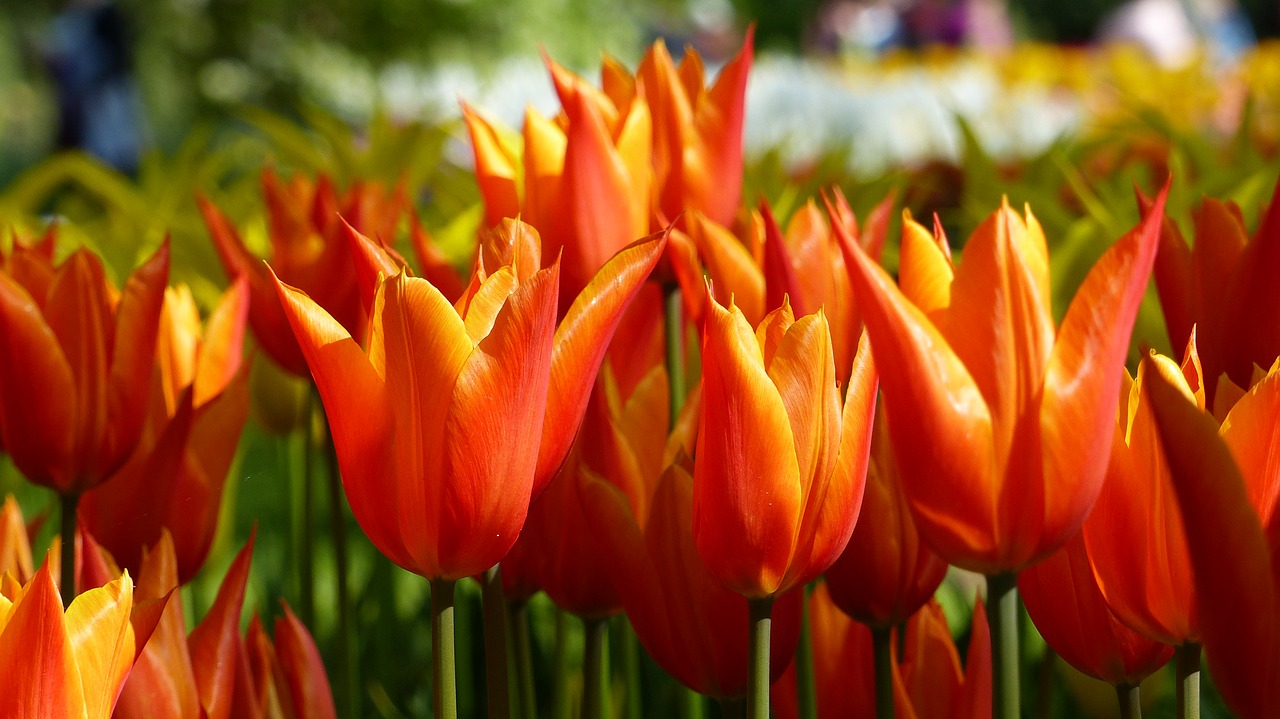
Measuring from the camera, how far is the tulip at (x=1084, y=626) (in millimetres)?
549

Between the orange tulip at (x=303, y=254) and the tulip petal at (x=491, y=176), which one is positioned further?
the orange tulip at (x=303, y=254)

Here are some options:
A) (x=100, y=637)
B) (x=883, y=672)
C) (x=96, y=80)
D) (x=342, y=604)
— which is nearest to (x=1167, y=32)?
(x=96, y=80)

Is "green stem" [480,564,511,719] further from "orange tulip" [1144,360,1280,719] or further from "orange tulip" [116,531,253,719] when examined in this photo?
"orange tulip" [1144,360,1280,719]

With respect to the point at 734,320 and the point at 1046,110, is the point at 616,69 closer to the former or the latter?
the point at 734,320

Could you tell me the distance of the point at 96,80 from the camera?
796 cm

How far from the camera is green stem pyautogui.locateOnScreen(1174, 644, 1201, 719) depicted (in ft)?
1.72

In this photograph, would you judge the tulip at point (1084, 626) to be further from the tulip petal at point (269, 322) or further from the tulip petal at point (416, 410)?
the tulip petal at point (269, 322)

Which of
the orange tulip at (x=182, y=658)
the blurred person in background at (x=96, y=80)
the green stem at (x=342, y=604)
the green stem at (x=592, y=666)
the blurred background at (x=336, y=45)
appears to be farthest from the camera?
the blurred background at (x=336, y=45)

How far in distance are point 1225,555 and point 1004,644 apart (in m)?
0.09

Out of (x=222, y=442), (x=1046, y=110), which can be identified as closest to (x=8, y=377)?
(x=222, y=442)

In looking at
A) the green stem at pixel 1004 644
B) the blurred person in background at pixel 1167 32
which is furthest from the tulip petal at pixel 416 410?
the blurred person in background at pixel 1167 32

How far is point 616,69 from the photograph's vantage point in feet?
2.97

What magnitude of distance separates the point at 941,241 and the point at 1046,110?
415 centimetres

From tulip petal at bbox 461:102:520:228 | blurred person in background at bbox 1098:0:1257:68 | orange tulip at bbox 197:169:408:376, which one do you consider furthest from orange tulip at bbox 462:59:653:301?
blurred person in background at bbox 1098:0:1257:68
